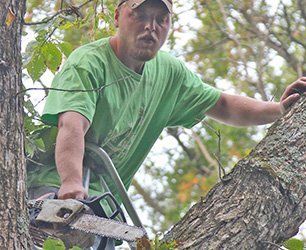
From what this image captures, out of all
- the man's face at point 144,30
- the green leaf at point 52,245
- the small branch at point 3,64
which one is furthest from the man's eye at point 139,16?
the green leaf at point 52,245

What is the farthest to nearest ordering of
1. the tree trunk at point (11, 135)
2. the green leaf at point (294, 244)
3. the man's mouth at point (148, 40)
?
1. the man's mouth at point (148, 40)
2. the green leaf at point (294, 244)
3. the tree trunk at point (11, 135)

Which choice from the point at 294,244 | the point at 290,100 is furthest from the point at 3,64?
the point at 290,100

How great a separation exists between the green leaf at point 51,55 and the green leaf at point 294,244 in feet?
3.49

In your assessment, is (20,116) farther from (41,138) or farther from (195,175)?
(195,175)

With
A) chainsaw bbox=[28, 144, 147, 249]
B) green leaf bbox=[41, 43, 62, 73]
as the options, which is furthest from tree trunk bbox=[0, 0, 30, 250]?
green leaf bbox=[41, 43, 62, 73]

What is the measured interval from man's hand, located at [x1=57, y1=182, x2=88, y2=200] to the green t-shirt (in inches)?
10.6

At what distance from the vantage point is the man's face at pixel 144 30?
3559 millimetres

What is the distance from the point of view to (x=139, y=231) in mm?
2795

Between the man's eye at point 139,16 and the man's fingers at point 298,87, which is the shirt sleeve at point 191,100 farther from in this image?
the man's fingers at point 298,87

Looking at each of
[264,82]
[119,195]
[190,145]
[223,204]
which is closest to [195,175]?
[190,145]

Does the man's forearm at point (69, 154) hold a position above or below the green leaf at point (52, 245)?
below

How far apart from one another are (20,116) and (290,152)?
83 cm

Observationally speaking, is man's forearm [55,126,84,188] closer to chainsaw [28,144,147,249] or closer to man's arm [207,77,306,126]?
chainsaw [28,144,147,249]

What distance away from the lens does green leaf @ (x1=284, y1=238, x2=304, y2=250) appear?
2.77 metres
